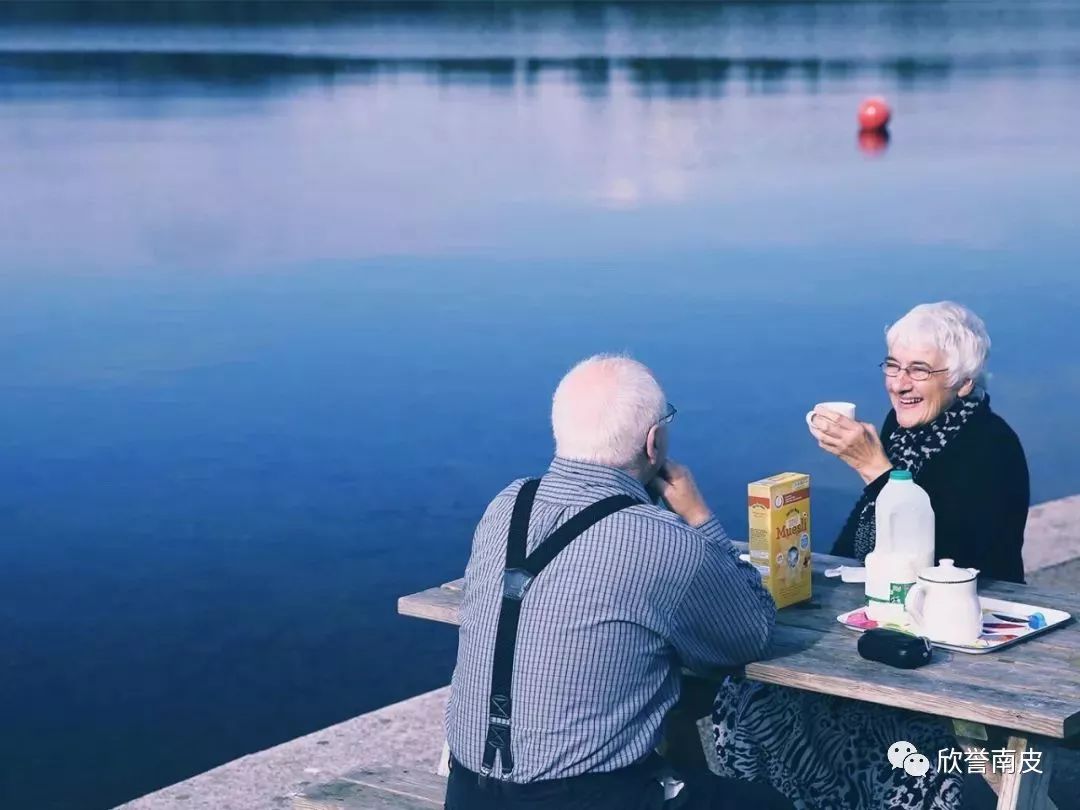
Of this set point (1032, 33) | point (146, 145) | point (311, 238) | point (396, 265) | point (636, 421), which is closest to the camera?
point (636, 421)

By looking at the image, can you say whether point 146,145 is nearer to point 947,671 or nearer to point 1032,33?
point 947,671

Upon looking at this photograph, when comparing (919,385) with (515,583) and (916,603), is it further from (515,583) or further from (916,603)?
(515,583)

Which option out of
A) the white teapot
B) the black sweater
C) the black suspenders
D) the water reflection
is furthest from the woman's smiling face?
the water reflection

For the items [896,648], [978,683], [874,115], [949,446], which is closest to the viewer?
[978,683]

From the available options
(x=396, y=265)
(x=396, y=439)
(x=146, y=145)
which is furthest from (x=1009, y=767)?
(x=146, y=145)

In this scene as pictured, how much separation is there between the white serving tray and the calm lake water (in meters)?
3.41

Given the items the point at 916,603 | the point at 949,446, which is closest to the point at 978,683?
the point at 916,603

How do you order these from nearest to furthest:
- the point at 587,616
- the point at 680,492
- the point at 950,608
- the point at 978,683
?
the point at 587,616 < the point at 978,683 < the point at 950,608 < the point at 680,492

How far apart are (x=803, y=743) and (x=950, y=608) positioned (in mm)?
575

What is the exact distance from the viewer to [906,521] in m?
4.05

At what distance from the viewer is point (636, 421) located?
11.4 ft

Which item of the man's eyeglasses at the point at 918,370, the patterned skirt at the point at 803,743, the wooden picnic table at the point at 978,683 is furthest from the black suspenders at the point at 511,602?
the man's eyeglasses at the point at 918,370

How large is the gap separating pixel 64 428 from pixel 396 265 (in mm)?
8025

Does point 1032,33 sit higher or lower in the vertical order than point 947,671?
higher
